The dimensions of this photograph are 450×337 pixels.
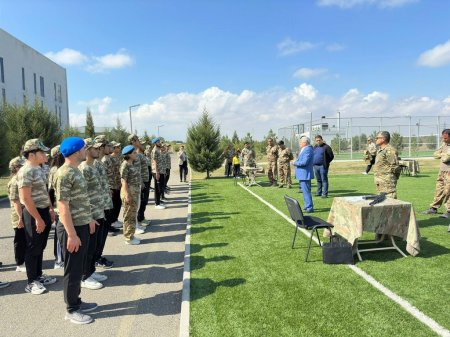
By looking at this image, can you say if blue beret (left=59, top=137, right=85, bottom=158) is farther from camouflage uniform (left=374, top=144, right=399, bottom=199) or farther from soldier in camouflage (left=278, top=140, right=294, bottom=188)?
soldier in camouflage (left=278, top=140, right=294, bottom=188)

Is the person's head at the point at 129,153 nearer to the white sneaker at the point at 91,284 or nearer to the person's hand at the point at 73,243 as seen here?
the white sneaker at the point at 91,284

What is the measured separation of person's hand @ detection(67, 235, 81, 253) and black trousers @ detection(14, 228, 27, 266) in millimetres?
2301

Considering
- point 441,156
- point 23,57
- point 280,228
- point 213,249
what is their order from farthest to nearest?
1. point 23,57
2. point 441,156
3. point 280,228
4. point 213,249

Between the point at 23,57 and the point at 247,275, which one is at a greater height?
the point at 23,57

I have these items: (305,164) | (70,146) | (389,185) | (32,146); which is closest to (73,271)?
(70,146)

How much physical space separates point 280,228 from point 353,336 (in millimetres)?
4503

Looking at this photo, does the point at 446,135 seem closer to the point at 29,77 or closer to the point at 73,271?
the point at 73,271

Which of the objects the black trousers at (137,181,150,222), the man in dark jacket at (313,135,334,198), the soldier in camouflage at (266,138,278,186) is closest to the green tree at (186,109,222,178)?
the soldier in camouflage at (266,138,278,186)

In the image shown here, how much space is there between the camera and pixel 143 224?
8.91 m

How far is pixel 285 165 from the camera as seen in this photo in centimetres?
1518

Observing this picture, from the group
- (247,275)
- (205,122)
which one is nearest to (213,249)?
(247,275)

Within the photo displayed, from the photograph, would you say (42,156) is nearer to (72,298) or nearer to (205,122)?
(72,298)

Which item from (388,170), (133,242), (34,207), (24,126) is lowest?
(133,242)

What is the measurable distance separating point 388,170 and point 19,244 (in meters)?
6.70
